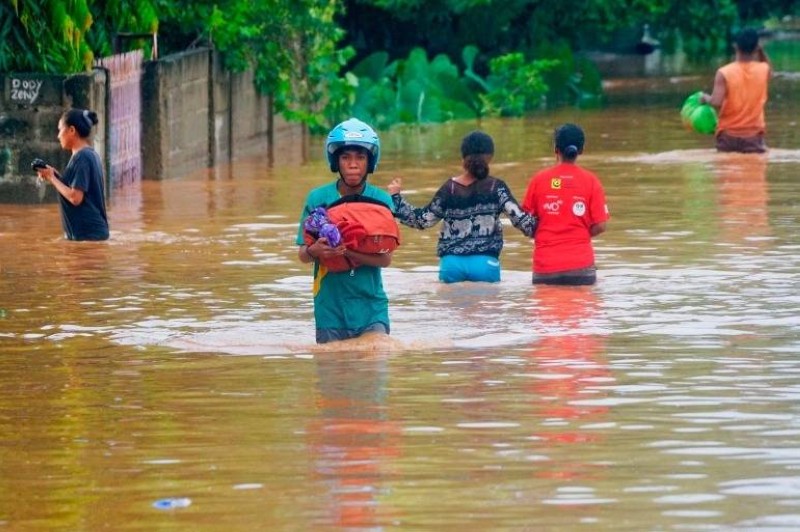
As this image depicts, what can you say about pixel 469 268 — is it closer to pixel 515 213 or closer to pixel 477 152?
pixel 515 213

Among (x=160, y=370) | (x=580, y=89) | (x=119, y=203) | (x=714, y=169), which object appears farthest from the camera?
(x=580, y=89)

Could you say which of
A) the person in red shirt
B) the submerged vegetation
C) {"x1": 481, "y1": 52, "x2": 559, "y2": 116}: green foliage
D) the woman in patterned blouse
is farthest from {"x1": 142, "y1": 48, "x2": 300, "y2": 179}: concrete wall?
the person in red shirt

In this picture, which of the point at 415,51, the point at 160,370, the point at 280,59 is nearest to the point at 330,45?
the point at 280,59

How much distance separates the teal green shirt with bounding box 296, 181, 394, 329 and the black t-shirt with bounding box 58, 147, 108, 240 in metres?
6.38

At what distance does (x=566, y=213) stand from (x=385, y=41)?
2826 cm

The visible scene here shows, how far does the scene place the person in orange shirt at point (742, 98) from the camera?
2431 cm

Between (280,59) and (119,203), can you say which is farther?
(280,59)

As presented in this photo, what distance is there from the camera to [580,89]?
40.2 metres

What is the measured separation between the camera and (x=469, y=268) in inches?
547

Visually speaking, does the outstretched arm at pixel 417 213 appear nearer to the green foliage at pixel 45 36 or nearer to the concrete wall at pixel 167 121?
the concrete wall at pixel 167 121

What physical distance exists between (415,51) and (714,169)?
498 inches

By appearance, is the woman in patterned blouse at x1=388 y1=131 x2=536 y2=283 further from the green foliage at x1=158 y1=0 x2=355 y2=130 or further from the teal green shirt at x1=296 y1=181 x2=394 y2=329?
the green foliage at x1=158 y1=0 x2=355 y2=130

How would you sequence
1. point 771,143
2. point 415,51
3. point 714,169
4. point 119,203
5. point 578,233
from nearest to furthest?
point 578,233 → point 119,203 → point 714,169 → point 771,143 → point 415,51

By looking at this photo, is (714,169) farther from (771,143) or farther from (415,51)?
(415,51)
